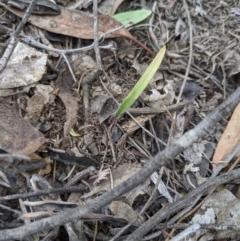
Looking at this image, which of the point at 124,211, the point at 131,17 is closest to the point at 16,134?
the point at 124,211

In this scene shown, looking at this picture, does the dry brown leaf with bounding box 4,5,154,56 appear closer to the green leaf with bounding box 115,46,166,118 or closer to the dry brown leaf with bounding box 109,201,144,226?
the green leaf with bounding box 115,46,166,118

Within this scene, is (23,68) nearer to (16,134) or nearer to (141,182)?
(16,134)


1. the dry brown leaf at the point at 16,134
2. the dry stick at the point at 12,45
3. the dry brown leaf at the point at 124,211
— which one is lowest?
the dry brown leaf at the point at 124,211

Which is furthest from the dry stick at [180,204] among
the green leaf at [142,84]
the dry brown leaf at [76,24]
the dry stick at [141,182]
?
the dry brown leaf at [76,24]

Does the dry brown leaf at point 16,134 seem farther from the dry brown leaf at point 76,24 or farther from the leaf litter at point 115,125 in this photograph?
the dry brown leaf at point 76,24

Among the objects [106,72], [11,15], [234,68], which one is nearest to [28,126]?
[106,72]

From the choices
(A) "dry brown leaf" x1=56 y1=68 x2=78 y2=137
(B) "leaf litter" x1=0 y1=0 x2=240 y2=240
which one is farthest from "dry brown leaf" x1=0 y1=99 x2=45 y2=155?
(A) "dry brown leaf" x1=56 y1=68 x2=78 y2=137

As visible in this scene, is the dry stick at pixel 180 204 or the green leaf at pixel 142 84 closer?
the dry stick at pixel 180 204

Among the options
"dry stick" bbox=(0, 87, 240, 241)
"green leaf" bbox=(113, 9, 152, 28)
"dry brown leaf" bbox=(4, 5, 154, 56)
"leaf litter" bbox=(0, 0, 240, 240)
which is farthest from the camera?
"green leaf" bbox=(113, 9, 152, 28)
